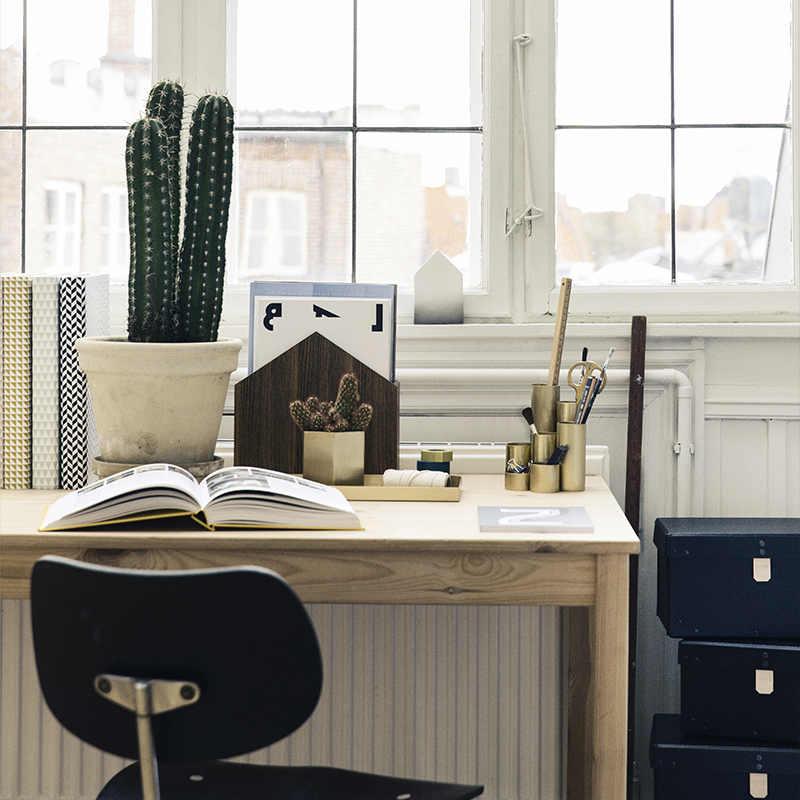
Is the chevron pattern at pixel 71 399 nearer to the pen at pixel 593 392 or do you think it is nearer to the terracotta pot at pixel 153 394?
the terracotta pot at pixel 153 394

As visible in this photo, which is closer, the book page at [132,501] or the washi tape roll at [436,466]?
the book page at [132,501]

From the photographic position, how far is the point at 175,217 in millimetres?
1656

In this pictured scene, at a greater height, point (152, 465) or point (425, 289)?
point (425, 289)

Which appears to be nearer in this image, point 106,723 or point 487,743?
point 106,723

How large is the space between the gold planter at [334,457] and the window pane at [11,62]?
1080mm

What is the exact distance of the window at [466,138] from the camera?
6.57 ft

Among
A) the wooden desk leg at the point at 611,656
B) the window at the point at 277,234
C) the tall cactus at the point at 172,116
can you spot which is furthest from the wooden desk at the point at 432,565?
the window at the point at 277,234

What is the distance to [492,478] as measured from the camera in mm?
1823

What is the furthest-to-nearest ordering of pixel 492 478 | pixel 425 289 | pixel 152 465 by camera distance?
pixel 425 289
pixel 492 478
pixel 152 465

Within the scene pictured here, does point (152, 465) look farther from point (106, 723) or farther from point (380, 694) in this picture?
point (380, 694)

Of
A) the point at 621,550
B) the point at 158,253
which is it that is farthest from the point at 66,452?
the point at 621,550

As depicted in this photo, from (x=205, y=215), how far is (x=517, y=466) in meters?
0.72

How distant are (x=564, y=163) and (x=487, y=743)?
4.06 ft

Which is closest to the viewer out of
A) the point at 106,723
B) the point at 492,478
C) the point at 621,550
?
the point at 106,723
